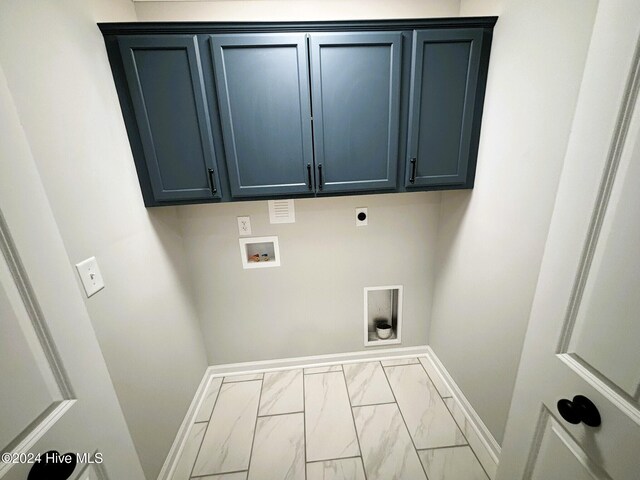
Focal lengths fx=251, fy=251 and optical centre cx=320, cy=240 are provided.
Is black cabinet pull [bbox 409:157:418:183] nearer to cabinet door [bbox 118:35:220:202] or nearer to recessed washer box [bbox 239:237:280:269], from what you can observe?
recessed washer box [bbox 239:237:280:269]

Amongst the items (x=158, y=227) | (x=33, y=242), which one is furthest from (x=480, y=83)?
(x=158, y=227)

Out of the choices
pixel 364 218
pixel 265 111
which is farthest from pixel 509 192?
pixel 265 111

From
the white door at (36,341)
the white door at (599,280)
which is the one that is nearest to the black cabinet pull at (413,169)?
the white door at (599,280)

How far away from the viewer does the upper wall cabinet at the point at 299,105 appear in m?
1.18

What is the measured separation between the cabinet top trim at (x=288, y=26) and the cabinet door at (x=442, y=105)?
4cm

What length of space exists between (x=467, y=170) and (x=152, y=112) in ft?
5.55

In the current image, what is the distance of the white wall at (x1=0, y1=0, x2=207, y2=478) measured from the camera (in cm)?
82

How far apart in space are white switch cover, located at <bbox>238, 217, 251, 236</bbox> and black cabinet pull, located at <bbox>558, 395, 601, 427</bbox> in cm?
165

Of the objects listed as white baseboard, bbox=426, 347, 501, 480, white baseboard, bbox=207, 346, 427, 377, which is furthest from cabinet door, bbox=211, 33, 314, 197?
white baseboard, bbox=426, 347, 501, 480

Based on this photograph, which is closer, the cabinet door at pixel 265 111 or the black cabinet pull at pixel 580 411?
the black cabinet pull at pixel 580 411

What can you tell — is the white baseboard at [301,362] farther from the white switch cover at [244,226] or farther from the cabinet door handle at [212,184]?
the cabinet door handle at [212,184]

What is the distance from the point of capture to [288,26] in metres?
1.17

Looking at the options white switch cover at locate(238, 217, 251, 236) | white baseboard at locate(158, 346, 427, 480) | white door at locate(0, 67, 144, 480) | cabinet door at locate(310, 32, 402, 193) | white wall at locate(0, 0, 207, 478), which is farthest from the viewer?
white baseboard at locate(158, 346, 427, 480)

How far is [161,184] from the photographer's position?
1342mm
